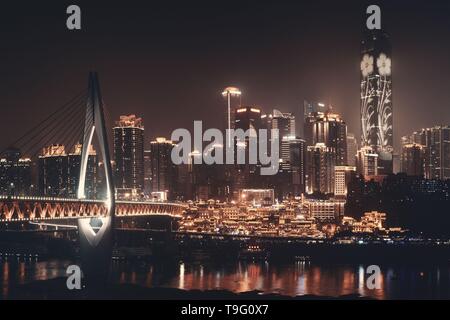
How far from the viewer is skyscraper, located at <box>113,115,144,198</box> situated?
62094 mm

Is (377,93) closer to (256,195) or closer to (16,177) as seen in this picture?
(256,195)

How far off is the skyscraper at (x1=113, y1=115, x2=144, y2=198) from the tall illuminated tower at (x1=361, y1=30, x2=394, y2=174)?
31.0 meters

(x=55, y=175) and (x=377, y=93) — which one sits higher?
(x=377, y=93)

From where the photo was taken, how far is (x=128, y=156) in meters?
62.5

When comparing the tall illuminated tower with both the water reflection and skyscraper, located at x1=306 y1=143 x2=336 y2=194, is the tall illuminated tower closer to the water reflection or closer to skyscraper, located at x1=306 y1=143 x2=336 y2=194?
skyscraper, located at x1=306 y1=143 x2=336 y2=194

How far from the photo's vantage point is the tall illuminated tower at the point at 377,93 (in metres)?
80.1

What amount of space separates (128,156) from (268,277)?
3752 cm

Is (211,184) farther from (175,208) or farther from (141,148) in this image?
(175,208)

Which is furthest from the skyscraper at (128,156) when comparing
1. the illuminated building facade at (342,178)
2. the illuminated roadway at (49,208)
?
the illuminated roadway at (49,208)

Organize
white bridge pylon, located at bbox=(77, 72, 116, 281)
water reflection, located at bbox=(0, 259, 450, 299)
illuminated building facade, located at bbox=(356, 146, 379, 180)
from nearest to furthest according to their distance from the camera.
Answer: white bridge pylon, located at bbox=(77, 72, 116, 281), water reflection, located at bbox=(0, 259, 450, 299), illuminated building facade, located at bbox=(356, 146, 379, 180)

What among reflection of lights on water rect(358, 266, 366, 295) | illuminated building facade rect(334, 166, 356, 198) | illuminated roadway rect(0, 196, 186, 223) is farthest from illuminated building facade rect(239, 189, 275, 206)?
illuminated roadway rect(0, 196, 186, 223)

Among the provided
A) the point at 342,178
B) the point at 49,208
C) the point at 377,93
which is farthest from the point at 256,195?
the point at 49,208

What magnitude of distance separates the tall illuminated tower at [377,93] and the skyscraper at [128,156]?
31.0 metres

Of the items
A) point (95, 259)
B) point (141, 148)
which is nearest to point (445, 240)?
point (95, 259)
